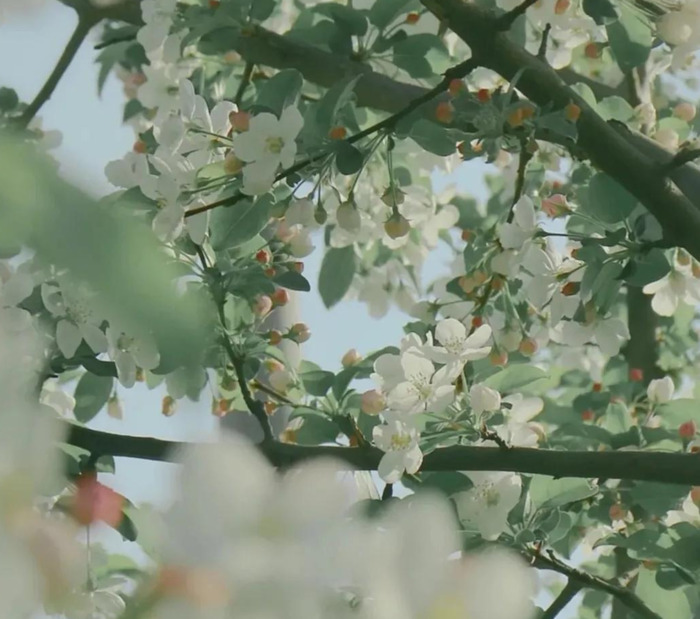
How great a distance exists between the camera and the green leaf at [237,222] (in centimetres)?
88

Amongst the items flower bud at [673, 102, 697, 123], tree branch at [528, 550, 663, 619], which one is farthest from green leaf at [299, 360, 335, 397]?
flower bud at [673, 102, 697, 123]

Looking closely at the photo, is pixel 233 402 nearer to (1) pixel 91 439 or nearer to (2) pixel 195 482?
(1) pixel 91 439

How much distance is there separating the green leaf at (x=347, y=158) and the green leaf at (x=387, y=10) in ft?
0.73

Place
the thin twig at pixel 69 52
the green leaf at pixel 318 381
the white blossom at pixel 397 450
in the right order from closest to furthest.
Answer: the white blossom at pixel 397 450 < the green leaf at pixel 318 381 < the thin twig at pixel 69 52

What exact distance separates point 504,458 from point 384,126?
0.32 metres

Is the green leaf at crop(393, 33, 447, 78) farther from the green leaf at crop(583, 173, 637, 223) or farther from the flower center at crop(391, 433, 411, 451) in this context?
the flower center at crop(391, 433, 411, 451)

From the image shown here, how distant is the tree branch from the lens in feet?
2.91

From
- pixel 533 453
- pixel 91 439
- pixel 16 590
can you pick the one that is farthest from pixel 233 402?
pixel 16 590

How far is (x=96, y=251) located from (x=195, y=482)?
11 centimetres

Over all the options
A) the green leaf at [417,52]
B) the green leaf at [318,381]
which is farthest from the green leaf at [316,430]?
the green leaf at [417,52]

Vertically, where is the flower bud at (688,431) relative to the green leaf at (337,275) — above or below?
below

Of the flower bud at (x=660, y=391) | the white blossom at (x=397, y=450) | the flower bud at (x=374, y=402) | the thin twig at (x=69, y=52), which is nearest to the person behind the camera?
the white blossom at (x=397, y=450)

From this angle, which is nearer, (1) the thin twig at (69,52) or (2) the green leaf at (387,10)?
(2) the green leaf at (387,10)

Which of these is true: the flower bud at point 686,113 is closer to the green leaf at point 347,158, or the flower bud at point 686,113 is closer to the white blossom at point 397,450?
the green leaf at point 347,158
